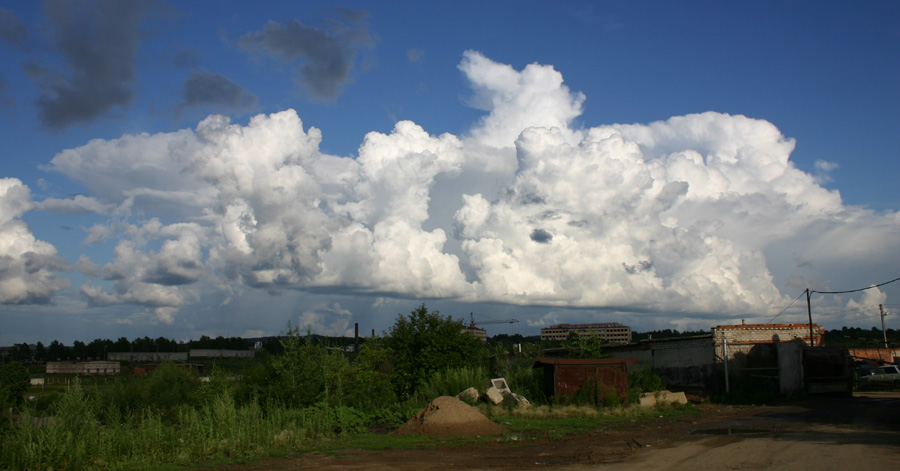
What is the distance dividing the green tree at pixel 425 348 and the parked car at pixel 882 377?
950 inches

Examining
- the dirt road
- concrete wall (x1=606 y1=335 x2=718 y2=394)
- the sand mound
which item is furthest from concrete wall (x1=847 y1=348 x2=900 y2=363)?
the sand mound

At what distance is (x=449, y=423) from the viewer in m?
18.3

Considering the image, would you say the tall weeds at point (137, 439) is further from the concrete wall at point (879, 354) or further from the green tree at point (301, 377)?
the concrete wall at point (879, 354)

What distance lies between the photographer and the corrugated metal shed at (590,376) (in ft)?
82.7

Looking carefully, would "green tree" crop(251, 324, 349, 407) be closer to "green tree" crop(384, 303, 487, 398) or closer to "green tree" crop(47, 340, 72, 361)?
"green tree" crop(384, 303, 487, 398)

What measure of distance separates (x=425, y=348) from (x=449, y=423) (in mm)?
12671

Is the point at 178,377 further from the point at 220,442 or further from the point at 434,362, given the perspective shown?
the point at 220,442

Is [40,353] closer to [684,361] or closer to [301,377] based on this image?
[301,377]

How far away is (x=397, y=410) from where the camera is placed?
23312 millimetres

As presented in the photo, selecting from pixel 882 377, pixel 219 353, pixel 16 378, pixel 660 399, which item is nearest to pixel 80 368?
pixel 219 353

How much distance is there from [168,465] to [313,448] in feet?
11.9

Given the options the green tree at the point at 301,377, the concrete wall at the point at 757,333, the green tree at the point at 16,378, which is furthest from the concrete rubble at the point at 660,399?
the green tree at the point at 16,378

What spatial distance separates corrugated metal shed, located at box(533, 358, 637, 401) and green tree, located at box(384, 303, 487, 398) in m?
6.54

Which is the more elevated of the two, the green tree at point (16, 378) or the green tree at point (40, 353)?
the green tree at point (16, 378)
